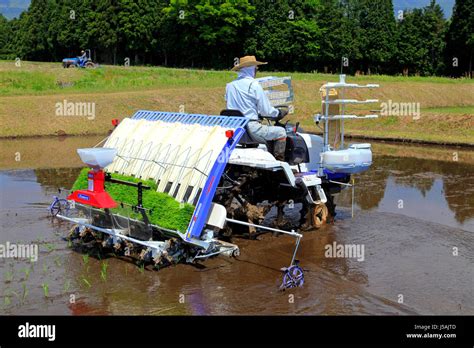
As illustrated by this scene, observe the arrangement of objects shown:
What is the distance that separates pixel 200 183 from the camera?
368 inches

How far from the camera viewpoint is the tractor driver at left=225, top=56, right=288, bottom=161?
34.5 feet

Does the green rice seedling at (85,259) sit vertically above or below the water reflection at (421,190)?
below

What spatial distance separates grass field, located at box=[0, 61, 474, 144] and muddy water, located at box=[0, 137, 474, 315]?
43.6ft

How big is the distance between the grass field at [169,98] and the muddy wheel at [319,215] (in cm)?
1441

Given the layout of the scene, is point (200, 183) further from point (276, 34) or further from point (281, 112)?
point (276, 34)

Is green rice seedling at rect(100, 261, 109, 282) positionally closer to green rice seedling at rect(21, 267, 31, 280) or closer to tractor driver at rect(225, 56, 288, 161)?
green rice seedling at rect(21, 267, 31, 280)

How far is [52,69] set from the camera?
4241cm

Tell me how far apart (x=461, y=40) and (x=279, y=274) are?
6050 centimetres

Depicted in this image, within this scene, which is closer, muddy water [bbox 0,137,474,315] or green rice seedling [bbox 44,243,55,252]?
muddy water [bbox 0,137,474,315]

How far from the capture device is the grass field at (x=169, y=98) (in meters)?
27.9

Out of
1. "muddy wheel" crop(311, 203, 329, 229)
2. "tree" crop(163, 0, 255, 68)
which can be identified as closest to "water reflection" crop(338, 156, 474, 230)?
"muddy wheel" crop(311, 203, 329, 229)

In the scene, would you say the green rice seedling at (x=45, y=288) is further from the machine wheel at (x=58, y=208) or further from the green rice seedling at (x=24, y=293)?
the machine wheel at (x=58, y=208)

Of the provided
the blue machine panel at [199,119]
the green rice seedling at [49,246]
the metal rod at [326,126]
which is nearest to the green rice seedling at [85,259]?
the green rice seedling at [49,246]

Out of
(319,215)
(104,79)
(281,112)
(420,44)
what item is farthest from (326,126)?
(420,44)
